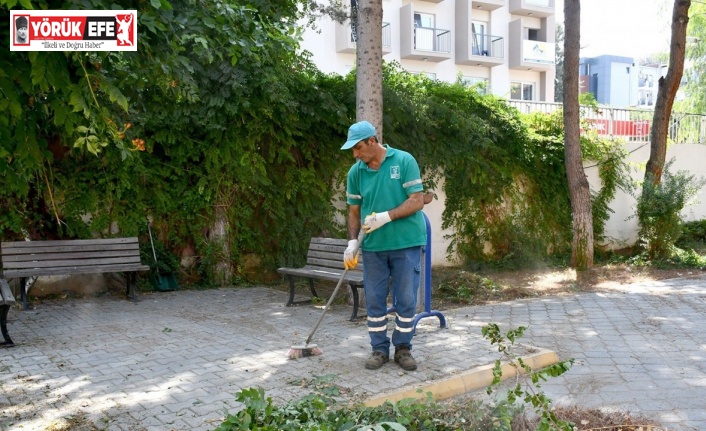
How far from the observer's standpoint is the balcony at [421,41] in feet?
94.1

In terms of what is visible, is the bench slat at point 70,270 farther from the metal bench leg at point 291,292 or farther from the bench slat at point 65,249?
the metal bench leg at point 291,292

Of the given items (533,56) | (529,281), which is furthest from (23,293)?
(533,56)

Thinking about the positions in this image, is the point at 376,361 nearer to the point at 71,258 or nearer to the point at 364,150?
the point at 364,150

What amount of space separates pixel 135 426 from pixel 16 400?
116 cm

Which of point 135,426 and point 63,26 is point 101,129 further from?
point 135,426

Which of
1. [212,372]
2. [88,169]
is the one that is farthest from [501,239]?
[212,372]

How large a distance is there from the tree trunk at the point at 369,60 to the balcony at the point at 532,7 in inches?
1037

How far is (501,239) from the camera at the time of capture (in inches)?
493

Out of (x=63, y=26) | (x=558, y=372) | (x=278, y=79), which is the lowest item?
(x=558, y=372)

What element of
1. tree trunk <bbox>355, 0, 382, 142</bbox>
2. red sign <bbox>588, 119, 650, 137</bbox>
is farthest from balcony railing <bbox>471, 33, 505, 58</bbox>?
tree trunk <bbox>355, 0, 382, 142</bbox>

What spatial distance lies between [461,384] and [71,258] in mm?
5929

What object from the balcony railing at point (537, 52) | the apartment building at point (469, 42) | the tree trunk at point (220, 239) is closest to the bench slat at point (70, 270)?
the tree trunk at point (220, 239)

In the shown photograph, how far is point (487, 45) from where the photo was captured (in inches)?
A: 1237

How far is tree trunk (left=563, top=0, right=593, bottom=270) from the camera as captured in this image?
11.1 meters
